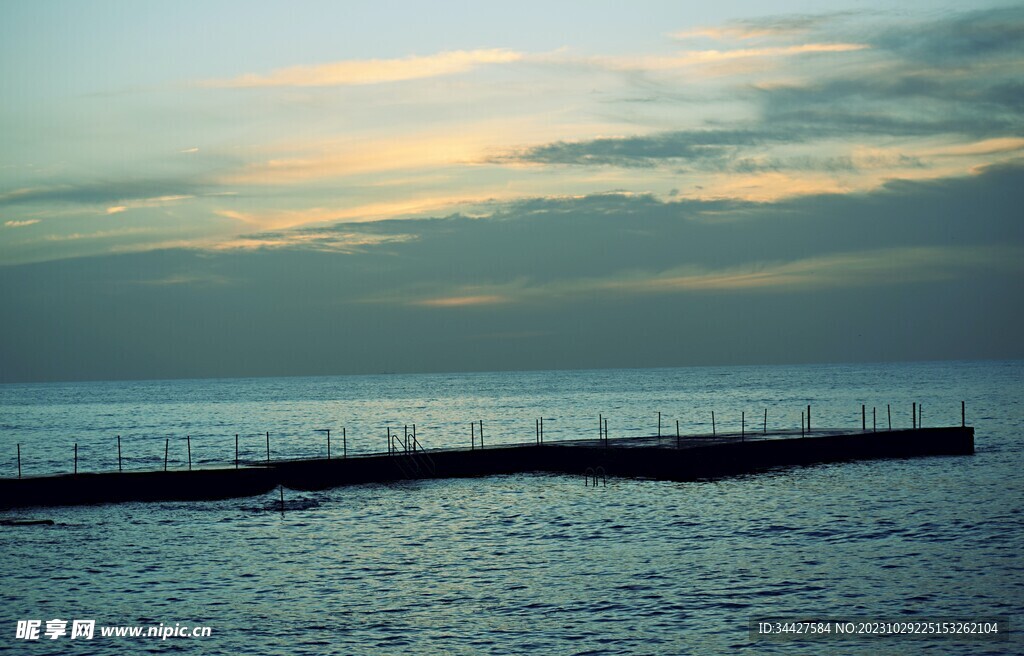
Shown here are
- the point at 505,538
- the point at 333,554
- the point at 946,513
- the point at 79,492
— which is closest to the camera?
the point at 333,554

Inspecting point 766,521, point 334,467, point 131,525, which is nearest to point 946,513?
point 766,521

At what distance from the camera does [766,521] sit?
49969mm

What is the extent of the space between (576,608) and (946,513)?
1076 inches

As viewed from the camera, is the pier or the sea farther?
the pier

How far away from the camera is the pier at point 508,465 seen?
189 feet

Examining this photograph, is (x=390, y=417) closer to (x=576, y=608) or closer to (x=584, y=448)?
(x=584, y=448)

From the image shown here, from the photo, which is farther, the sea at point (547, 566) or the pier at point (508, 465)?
the pier at point (508, 465)

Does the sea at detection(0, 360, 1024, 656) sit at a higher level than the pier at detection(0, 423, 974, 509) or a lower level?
lower

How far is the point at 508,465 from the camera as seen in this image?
7000 cm

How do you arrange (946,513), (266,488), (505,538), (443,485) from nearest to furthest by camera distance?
(505,538) → (946,513) → (266,488) → (443,485)

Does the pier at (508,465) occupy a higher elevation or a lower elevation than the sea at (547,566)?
higher

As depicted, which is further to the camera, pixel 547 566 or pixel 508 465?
pixel 508 465

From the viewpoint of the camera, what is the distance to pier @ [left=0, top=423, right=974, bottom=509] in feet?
189

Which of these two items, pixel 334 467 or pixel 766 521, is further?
pixel 334 467
